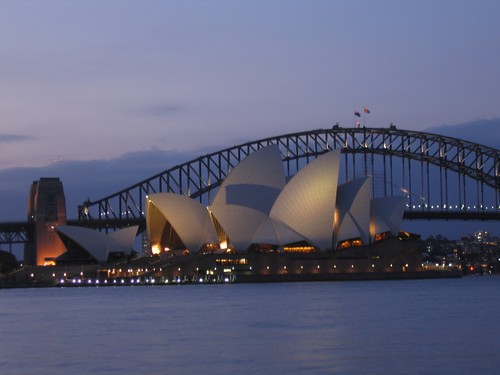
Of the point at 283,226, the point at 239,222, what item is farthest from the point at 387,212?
the point at 239,222

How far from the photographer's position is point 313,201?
9056 cm

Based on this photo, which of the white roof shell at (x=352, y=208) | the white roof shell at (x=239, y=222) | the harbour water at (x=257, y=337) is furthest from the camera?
the white roof shell at (x=239, y=222)

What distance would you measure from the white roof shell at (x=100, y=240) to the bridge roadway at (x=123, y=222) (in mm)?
6052

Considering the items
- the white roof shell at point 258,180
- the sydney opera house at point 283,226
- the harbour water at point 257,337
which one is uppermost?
the white roof shell at point 258,180

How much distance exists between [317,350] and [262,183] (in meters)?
61.8

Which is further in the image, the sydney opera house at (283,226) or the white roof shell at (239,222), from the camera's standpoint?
the white roof shell at (239,222)

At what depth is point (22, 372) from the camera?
1188 inches

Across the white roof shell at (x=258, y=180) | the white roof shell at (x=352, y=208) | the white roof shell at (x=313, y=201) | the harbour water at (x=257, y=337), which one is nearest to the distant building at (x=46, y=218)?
the white roof shell at (x=258, y=180)

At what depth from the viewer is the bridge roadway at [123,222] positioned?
112 metres

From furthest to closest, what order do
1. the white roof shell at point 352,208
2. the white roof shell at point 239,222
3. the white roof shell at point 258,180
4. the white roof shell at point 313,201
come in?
the white roof shell at point 239,222
the white roof shell at point 258,180
the white roof shell at point 352,208
the white roof shell at point 313,201

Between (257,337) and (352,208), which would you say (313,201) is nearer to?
(352,208)

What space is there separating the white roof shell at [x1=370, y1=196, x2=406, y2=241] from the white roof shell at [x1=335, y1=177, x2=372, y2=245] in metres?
3.56

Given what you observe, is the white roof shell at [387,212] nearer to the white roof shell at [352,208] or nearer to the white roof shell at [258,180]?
the white roof shell at [352,208]

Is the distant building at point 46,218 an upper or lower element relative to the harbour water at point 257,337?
upper
